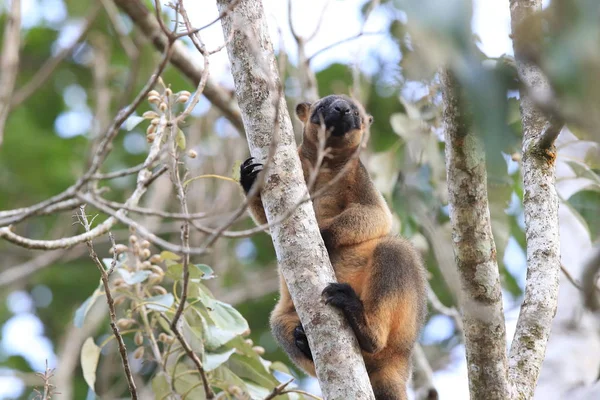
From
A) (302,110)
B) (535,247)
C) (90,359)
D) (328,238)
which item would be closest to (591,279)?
(535,247)

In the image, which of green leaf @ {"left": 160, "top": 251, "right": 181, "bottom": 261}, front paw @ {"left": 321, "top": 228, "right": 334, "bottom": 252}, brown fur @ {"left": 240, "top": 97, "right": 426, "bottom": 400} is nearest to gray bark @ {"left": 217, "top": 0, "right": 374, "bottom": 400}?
brown fur @ {"left": 240, "top": 97, "right": 426, "bottom": 400}

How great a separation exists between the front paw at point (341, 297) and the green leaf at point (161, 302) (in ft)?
4.03

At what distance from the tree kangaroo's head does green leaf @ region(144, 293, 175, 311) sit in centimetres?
241

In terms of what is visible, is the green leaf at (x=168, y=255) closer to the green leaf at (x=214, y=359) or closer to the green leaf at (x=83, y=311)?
the green leaf at (x=83, y=311)

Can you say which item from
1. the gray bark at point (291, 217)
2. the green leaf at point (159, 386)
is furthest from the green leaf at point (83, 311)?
the gray bark at point (291, 217)

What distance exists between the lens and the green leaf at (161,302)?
5.11m

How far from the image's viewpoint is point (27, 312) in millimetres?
15703

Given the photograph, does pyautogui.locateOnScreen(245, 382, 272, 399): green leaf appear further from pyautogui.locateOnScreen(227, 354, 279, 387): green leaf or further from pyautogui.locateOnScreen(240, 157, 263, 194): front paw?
pyautogui.locateOnScreen(240, 157, 263, 194): front paw

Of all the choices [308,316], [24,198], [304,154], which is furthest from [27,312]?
[308,316]

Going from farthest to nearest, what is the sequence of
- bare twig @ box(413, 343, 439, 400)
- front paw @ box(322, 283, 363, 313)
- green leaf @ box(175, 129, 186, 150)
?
bare twig @ box(413, 343, 439, 400), green leaf @ box(175, 129, 186, 150), front paw @ box(322, 283, 363, 313)

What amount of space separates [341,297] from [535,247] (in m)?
1.48

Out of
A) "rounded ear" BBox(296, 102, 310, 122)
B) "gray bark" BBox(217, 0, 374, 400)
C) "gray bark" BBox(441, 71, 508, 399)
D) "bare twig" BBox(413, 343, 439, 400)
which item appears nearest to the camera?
"gray bark" BBox(217, 0, 374, 400)

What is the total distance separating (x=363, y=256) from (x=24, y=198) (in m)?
11.5

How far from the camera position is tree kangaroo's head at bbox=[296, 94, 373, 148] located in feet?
23.0
